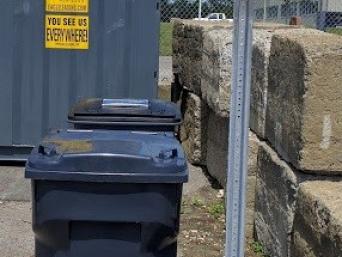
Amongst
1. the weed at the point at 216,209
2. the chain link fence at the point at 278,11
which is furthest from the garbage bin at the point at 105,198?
the chain link fence at the point at 278,11

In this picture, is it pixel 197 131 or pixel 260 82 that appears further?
pixel 197 131

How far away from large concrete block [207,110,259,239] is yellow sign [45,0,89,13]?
1.55 m

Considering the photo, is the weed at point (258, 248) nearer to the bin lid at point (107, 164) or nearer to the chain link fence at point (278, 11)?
the bin lid at point (107, 164)

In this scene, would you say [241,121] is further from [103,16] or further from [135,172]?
[103,16]

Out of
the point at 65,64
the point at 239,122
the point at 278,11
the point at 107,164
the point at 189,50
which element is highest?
the point at 278,11

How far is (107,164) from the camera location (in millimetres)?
3516

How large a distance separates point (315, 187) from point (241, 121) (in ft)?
3.60

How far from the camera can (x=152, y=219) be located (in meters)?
3.57

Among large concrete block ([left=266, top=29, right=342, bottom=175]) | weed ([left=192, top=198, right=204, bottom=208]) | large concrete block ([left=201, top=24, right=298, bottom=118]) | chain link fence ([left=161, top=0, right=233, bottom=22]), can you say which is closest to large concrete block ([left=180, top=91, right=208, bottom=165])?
large concrete block ([left=201, top=24, right=298, bottom=118])

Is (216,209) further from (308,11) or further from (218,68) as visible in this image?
(308,11)

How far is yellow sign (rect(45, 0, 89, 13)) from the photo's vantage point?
6.95 m

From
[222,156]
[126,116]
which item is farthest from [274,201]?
[222,156]

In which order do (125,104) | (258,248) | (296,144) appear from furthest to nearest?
(258,248)
(125,104)
(296,144)

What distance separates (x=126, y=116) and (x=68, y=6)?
2.71 metres
